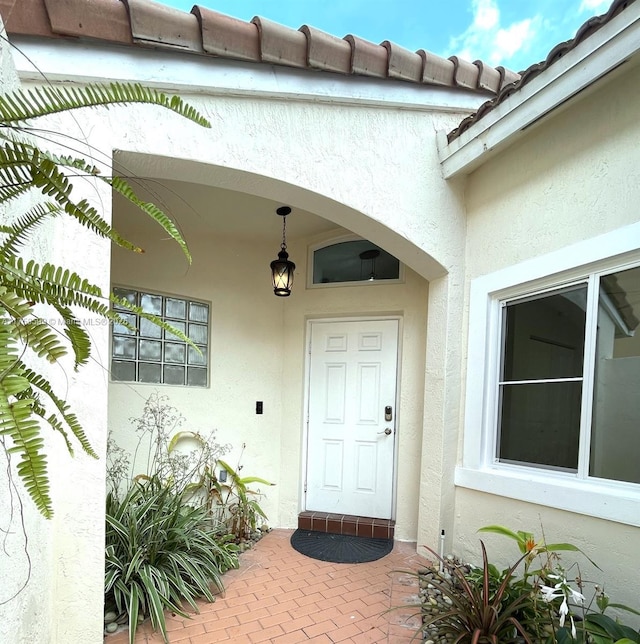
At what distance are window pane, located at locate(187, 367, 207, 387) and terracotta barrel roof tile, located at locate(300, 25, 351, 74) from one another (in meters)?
2.78

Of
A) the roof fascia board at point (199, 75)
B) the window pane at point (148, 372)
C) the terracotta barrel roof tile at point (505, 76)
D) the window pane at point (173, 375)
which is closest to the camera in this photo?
the roof fascia board at point (199, 75)

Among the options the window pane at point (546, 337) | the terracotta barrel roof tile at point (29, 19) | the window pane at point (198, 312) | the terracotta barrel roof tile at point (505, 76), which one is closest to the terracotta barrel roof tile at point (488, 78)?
the terracotta barrel roof tile at point (505, 76)

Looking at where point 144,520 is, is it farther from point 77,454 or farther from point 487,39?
point 487,39

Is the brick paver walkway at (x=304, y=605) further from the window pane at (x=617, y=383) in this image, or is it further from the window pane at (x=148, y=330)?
the window pane at (x=148, y=330)

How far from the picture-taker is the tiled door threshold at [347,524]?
3.44 m

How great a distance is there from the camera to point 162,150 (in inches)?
80.9

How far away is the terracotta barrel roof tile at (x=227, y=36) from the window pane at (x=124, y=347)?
2.39 meters

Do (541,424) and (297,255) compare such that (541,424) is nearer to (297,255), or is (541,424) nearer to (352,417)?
(352,417)

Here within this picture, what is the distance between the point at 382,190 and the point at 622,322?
1.68m

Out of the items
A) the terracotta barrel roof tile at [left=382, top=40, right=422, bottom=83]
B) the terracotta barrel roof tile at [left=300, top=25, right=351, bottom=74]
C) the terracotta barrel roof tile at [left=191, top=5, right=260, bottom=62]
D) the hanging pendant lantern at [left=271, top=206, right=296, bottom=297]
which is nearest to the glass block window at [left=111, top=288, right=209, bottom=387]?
the hanging pendant lantern at [left=271, top=206, right=296, bottom=297]

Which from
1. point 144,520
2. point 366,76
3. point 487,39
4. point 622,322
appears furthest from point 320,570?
point 487,39

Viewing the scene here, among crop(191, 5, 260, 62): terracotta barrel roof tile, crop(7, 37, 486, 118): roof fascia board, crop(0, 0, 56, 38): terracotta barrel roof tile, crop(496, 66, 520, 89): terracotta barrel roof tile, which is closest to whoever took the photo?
crop(0, 0, 56, 38): terracotta barrel roof tile

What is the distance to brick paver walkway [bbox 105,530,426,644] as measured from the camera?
2.15m

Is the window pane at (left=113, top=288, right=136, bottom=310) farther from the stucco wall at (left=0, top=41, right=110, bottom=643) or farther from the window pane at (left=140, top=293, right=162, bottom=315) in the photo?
the stucco wall at (left=0, top=41, right=110, bottom=643)
